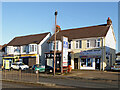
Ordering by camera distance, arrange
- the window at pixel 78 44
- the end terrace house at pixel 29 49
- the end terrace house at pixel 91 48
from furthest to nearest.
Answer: the end terrace house at pixel 29 49
the window at pixel 78 44
the end terrace house at pixel 91 48

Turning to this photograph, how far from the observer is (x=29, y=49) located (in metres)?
38.5

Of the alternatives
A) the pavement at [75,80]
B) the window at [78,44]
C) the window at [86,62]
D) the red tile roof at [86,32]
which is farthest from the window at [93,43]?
the pavement at [75,80]

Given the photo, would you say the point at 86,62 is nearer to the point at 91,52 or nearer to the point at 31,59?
the point at 91,52

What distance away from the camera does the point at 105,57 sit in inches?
1173

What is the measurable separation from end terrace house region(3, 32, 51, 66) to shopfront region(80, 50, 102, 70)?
1141 cm

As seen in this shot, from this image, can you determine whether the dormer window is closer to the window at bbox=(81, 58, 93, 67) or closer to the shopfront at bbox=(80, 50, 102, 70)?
the shopfront at bbox=(80, 50, 102, 70)

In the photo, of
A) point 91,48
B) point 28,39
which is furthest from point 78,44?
point 28,39

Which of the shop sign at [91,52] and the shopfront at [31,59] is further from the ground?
the shop sign at [91,52]

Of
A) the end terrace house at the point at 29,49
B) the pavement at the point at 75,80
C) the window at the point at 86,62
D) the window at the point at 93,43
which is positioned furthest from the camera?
the end terrace house at the point at 29,49

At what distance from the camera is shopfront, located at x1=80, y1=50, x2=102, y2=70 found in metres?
30.2

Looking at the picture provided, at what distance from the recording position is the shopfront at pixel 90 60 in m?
30.2

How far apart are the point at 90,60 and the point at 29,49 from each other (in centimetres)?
1522

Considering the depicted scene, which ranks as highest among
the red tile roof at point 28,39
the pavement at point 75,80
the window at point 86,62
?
the red tile roof at point 28,39

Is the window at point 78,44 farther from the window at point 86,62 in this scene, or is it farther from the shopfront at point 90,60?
the window at point 86,62
